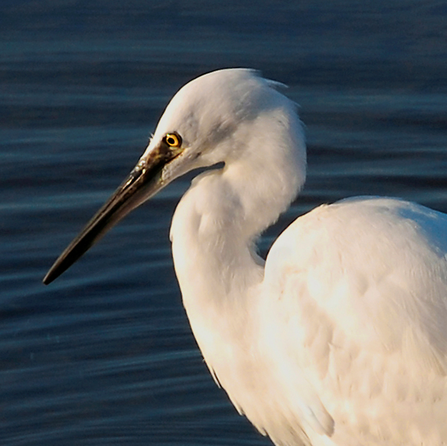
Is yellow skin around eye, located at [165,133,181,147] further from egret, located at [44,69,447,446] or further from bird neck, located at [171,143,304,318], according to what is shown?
bird neck, located at [171,143,304,318]

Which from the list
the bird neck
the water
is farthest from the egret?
the water

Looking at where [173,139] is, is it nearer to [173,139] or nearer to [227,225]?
[173,139]

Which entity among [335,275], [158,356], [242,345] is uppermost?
[335,275]

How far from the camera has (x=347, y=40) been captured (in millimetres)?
9719

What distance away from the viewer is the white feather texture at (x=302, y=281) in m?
4.82

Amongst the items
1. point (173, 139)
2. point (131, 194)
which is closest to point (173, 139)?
point (173, 139)

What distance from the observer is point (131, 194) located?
5.21 metres

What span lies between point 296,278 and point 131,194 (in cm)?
80

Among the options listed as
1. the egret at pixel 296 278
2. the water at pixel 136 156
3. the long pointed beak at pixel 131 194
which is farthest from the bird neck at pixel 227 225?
the water at pixel 136 156

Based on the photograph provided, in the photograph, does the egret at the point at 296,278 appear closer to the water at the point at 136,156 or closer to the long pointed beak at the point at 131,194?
the long pointed beak at the point at 131,194

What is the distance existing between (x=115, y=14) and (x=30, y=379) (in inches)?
162

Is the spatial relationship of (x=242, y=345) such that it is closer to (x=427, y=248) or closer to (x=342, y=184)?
(x=427, y=248)

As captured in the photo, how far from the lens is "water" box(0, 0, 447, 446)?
6.61 metres

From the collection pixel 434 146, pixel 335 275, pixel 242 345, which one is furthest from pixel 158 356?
pixel 434 146
